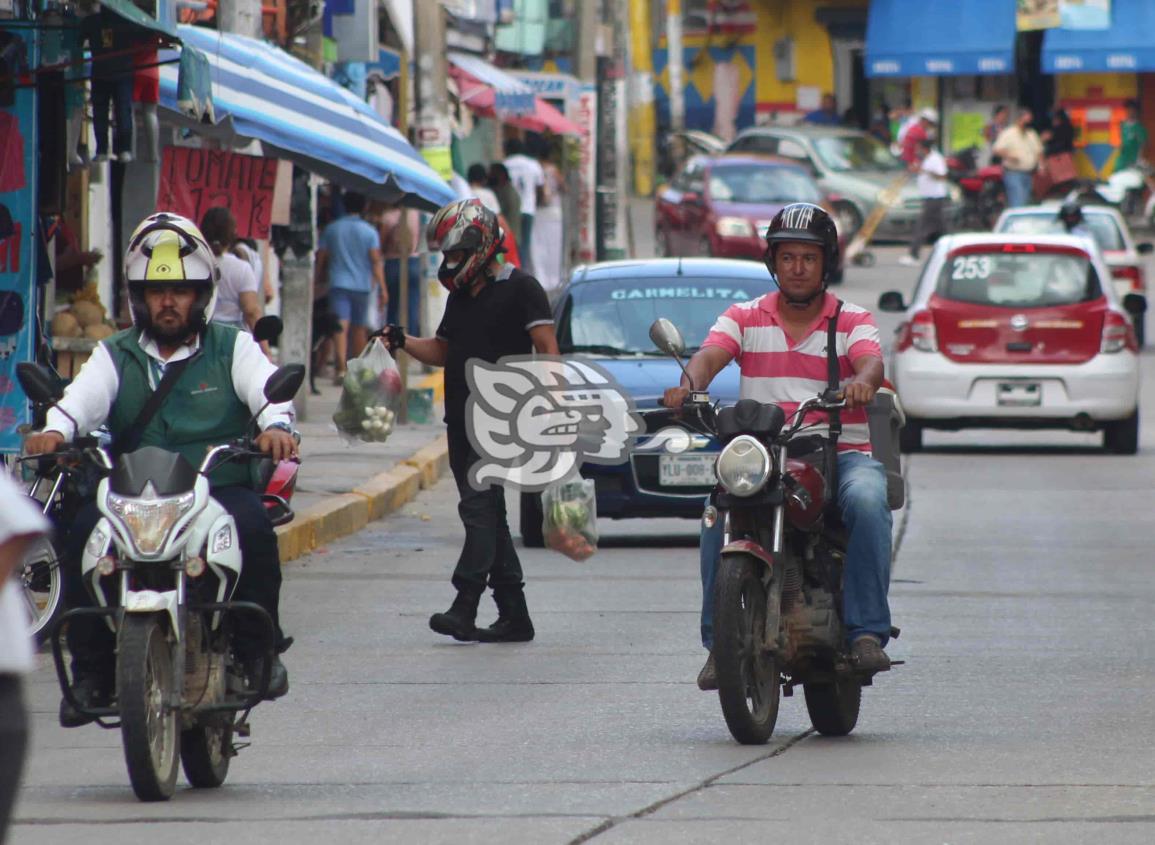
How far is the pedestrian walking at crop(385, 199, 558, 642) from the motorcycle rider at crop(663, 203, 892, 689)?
245 cm

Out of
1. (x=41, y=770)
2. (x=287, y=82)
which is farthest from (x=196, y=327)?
(x=287, y=82)

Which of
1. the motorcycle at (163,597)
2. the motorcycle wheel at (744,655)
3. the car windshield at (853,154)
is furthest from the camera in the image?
the car windshield at (853,154)

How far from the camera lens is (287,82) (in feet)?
52.9

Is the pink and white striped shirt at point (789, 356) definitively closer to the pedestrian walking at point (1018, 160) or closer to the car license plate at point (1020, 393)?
the car license plate at point (1020, 393)

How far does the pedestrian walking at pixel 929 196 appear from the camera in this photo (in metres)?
39.5

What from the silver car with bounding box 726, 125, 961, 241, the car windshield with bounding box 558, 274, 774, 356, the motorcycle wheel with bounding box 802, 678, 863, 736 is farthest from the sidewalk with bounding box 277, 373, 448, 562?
the silver car with bounding box 726, 125, 961, 241

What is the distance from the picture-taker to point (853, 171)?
143 feet

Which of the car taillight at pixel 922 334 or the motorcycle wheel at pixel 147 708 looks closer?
the motorcycle wheel at pixel 147 708

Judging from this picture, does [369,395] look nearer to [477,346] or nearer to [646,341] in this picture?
[477,346]

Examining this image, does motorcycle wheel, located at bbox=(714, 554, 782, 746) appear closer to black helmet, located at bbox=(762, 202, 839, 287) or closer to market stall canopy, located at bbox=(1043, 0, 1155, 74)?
black helmet, located at bbox=(762, 202, 839, 287)

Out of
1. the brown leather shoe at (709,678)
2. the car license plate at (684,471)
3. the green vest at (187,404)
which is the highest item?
the green vest at (187,404)

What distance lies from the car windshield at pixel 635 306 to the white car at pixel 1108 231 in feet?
41.5

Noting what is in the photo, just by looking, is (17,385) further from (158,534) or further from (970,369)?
(970,369)

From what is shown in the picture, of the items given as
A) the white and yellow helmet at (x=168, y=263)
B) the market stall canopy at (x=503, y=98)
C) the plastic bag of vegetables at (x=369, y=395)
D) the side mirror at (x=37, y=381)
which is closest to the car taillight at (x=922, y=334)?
the plastic bag of vegetables at (x=369, y=395)
